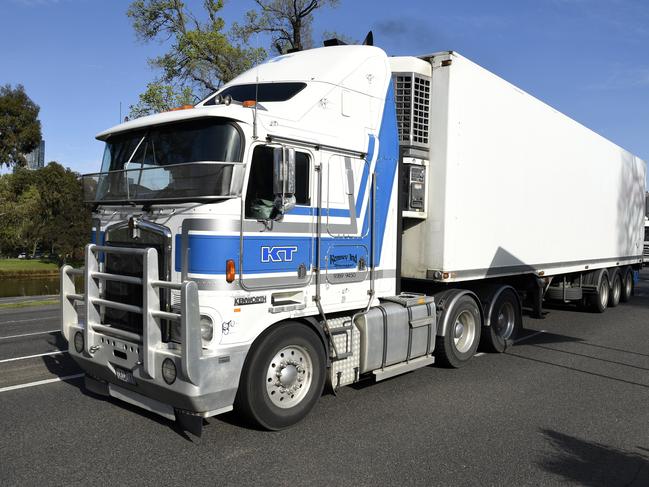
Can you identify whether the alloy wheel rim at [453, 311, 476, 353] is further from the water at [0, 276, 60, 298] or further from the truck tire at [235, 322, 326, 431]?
the water at [0, 276, 60, 298]

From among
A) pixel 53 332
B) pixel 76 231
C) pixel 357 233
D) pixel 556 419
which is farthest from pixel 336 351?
pixel 76 231

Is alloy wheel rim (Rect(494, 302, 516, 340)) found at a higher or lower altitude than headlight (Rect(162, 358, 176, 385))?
lower

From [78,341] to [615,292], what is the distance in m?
13.8

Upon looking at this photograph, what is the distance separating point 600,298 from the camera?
519 inches

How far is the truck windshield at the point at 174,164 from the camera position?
15.1 ft

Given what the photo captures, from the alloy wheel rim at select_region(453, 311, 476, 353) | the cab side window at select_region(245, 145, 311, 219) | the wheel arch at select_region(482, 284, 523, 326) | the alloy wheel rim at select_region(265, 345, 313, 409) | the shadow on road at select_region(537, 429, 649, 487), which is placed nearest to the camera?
the shadow on road at select_region(537, 429, 649, 487)

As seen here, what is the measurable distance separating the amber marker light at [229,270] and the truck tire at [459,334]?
3666 mm

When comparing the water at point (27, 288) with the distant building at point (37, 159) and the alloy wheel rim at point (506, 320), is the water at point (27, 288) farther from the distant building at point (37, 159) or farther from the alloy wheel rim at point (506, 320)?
the alloy wheel rim at point (506, 320)

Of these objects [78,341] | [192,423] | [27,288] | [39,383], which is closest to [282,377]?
[192,423]

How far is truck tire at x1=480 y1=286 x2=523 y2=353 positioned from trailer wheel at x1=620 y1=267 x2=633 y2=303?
849 centimetres

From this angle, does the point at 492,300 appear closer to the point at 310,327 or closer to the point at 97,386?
the point at 310,327

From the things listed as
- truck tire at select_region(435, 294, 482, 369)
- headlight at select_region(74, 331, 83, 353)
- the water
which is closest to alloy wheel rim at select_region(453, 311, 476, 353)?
truck tire at select_region(435, 294, 482, 369)

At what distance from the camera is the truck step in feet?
20.3

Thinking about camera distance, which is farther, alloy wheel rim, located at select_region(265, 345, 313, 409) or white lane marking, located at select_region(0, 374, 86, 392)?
white lane marking, located at select_region(0, 374, 86, 392)
